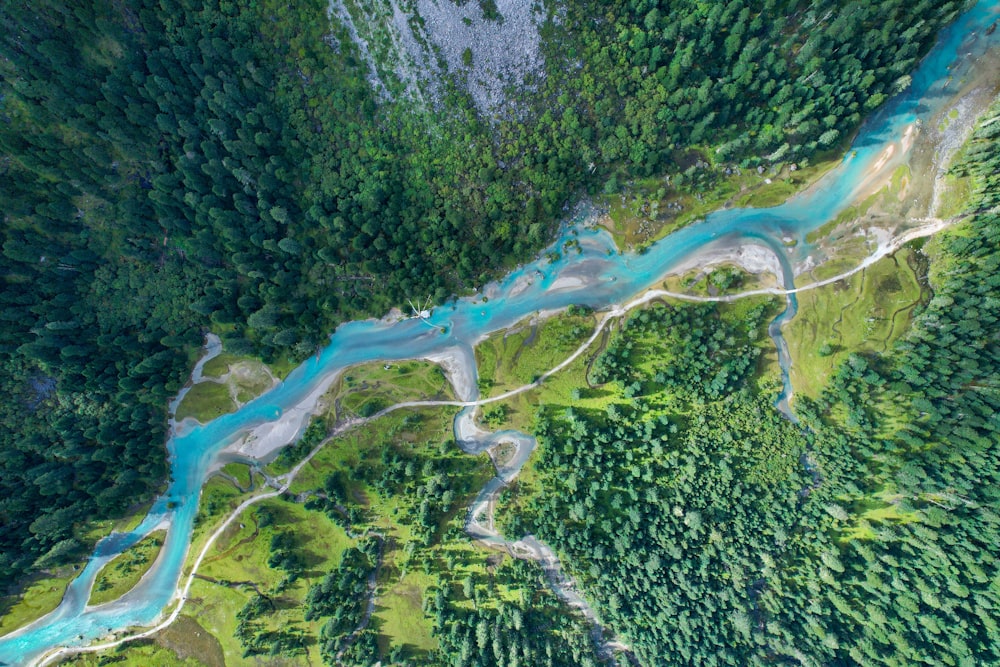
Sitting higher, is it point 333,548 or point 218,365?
point 218,365

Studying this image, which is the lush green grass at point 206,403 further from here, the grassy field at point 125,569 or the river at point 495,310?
the grassy field at point 125,569

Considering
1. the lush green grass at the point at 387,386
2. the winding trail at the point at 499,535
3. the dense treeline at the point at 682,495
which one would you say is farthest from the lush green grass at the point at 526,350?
the lush green grass at the point at 387,386

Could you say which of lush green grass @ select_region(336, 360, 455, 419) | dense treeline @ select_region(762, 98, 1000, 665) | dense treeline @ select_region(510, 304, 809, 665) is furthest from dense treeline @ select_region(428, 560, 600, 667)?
dense treeline @ select_region(762, 98, 1000, 665)

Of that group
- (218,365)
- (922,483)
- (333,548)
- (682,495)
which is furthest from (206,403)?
(922,483)

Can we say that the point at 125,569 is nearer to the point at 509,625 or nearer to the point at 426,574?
the point at 426,574

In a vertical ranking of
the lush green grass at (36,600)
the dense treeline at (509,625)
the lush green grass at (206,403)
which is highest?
the lush green grass at (206,403)

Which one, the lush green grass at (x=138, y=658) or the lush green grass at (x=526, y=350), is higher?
the lush green grass at (x=526, y=350)
